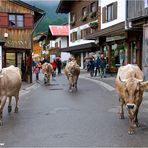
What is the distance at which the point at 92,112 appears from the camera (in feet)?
43.9

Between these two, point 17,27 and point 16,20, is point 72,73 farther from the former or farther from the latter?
point 16,20

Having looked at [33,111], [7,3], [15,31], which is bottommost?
[33,111]

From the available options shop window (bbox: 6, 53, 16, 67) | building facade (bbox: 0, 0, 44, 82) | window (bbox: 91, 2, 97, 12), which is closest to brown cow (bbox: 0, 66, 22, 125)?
shop window (bbox: 6, 53, 16, 67)

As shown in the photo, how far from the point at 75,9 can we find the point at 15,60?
26.7 m

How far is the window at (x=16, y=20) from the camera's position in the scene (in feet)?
105

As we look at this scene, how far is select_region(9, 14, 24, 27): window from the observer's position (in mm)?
31891

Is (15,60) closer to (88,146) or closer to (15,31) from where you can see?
(15,31)

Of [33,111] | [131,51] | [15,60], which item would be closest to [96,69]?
[131,51]

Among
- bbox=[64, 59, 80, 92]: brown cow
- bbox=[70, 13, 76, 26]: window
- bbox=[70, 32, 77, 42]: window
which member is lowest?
bbox=[64, 59, 80, 92]: brown cow

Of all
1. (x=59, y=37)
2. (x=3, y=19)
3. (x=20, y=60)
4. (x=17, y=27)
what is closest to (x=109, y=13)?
(x=17, y=27)

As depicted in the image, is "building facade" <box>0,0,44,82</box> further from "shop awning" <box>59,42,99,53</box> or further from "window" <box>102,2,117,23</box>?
"shop awning" <box>59,42,99,53</box>

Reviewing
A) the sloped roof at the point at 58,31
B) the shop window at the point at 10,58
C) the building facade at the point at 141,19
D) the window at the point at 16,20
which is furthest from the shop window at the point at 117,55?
the sloped roof at the point at 58,31

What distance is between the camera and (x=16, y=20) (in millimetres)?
32156

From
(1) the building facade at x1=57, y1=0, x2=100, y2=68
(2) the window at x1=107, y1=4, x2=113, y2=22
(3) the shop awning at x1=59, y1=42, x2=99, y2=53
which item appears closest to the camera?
(2) the window at x1=107, y1=4, x2=113, y2=22
